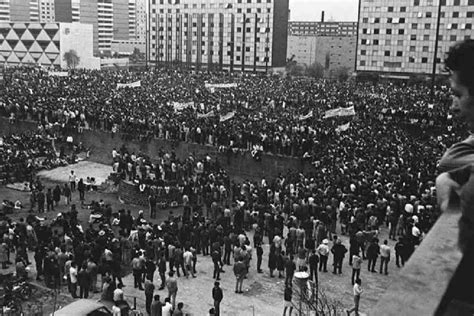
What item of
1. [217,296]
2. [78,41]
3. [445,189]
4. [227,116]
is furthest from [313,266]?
[78,41]

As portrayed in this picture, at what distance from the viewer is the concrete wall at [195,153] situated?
29578 mm

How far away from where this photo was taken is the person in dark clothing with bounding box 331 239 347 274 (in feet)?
51.0

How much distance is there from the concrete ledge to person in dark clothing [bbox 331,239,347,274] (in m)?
13.8

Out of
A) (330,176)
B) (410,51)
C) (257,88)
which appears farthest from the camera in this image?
(410,51)

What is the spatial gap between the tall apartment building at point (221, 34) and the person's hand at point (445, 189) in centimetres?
9168

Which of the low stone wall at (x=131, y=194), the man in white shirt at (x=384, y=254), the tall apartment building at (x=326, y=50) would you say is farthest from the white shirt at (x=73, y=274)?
the tall apartment building at (x=326, y=50)

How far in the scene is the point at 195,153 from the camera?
105ft

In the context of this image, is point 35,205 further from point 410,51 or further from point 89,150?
point 410,51

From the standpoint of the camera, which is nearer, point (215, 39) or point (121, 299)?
point (121, 299)

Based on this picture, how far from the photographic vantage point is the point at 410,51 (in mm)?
82750

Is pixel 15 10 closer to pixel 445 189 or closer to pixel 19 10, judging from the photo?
→ pixel 19 10

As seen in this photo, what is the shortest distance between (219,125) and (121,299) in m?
21.3

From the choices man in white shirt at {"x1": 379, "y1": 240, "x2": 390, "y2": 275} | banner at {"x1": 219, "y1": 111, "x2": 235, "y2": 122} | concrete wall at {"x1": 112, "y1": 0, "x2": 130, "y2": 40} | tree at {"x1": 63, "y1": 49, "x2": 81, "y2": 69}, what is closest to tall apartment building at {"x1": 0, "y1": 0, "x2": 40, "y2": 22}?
concrete wall at {"x1": 112, "y1": 0, "x2": 130, "y2": 40}

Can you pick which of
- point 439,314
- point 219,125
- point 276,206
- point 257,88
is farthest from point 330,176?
point 257,88
